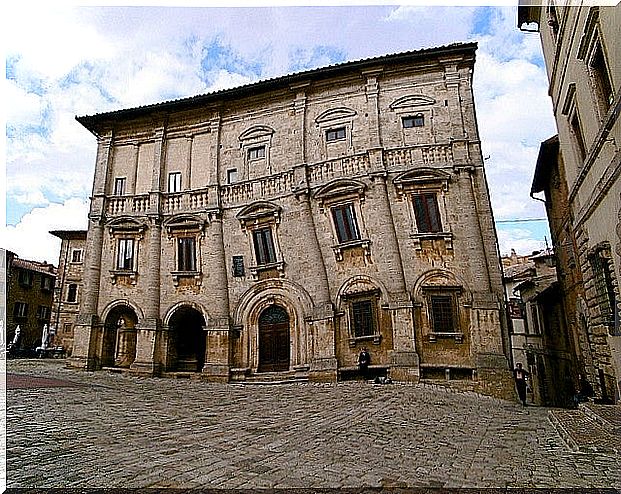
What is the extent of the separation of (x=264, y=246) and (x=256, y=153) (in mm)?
4990

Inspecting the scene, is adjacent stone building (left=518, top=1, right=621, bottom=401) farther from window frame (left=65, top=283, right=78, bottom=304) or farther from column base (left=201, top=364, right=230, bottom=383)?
window frame (left=65, top=283, right=78, bottom=304)

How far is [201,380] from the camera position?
21.1 meters

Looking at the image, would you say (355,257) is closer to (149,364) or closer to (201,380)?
(201,380)

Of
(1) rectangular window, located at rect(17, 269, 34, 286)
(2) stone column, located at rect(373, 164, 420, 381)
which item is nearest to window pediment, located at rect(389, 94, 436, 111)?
(2) stone column, located at rect(373, 164, 420, 381)

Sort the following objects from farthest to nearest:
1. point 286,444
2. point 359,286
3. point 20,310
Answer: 1. point 20,310
2. point 359,286
3. point 286,444

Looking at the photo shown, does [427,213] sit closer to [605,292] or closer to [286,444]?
[605,292]

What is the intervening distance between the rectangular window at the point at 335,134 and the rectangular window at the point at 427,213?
4797 mm

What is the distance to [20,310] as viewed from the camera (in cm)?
4341

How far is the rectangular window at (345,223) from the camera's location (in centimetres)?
2067

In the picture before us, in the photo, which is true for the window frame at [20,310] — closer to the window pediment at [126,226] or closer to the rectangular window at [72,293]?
the rectangular window at [72,293]

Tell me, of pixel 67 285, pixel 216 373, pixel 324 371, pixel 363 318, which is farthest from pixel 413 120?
pixel 67 285

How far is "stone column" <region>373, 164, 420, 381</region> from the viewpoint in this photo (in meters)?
18.0

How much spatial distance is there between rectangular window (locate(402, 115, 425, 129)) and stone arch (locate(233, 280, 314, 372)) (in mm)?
8930

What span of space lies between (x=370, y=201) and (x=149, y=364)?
1293 cm
